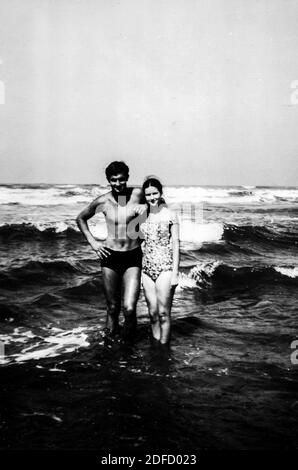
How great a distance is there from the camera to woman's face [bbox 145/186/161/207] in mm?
4637

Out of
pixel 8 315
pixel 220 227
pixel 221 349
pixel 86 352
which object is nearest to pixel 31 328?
pixel 8 315

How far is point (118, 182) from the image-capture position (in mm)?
4883

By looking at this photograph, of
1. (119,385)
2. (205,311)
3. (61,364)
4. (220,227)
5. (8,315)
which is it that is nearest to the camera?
(119,385)

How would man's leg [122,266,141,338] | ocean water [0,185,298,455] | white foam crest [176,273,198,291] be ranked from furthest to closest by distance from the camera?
white foam crest [176,273,198,291]
man's leg [122,266,141,338]
ocean water [0,185,298,455]

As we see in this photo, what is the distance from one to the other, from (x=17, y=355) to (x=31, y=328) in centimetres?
108

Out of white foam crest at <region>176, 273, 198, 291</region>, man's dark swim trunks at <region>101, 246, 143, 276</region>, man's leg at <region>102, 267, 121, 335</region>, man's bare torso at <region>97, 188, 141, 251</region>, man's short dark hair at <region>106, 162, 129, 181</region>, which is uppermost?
man's short dark hair at <region>106, 162, 129, 181</region>

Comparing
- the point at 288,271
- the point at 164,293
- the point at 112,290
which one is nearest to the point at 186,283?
the point at 288,271

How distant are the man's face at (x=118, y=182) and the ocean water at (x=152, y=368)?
82.8 inches

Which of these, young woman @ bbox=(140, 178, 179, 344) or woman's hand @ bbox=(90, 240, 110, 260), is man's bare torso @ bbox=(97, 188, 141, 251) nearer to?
woman's hand @ bbox=(90, 240, 110, 260)

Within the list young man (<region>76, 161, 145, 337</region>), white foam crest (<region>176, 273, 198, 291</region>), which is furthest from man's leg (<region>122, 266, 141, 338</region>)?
white foam crest (<region>176, 273, 198, 291</region>)

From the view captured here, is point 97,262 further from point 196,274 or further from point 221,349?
point 221,349

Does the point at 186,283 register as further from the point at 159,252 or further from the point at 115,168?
the point at 115,168

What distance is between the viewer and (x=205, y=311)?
7316 millimetres

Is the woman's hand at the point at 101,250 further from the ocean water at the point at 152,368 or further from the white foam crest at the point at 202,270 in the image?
the white foam crest at the point at 202,270
